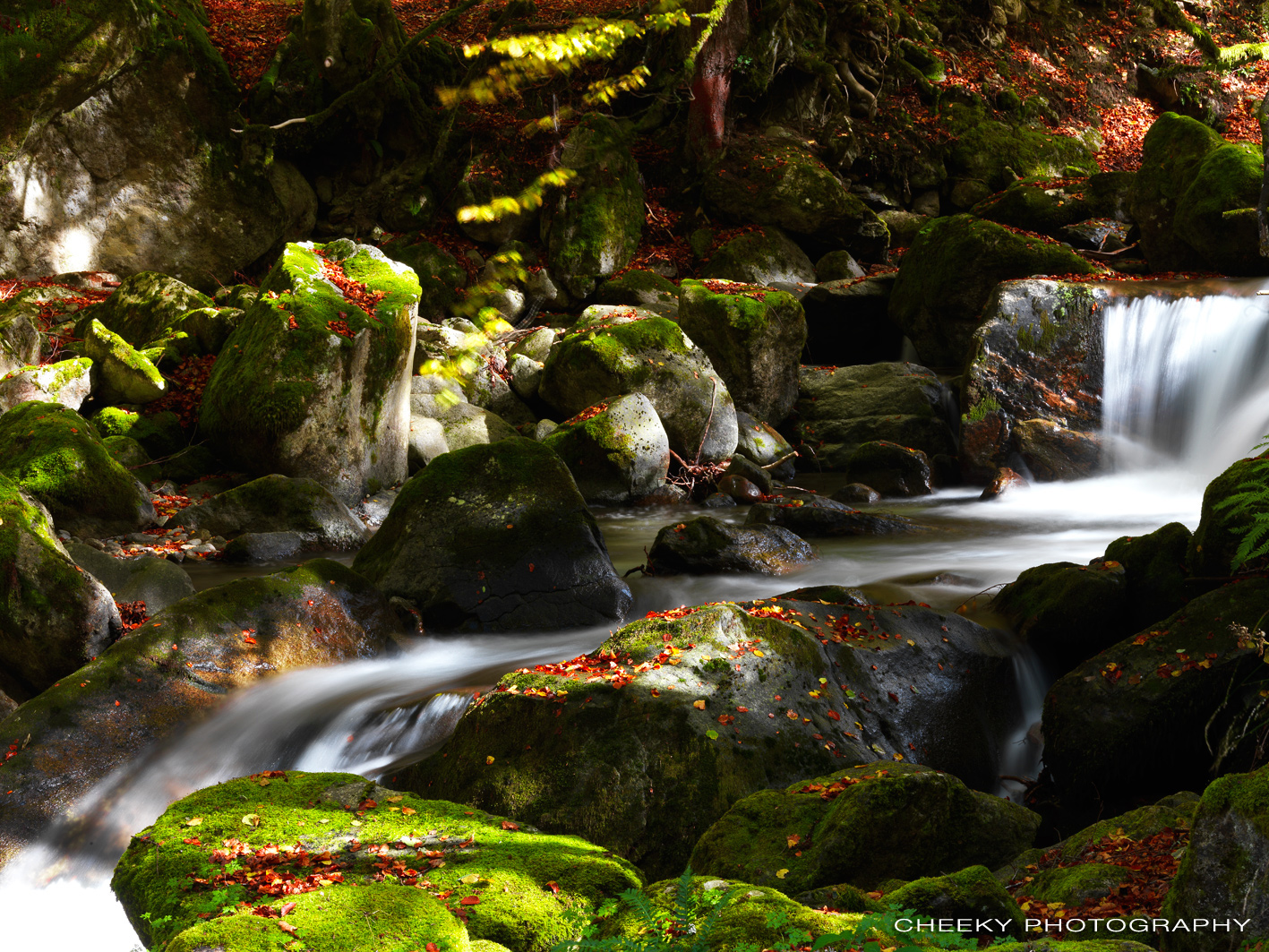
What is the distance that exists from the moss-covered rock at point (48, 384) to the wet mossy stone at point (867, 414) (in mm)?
8739

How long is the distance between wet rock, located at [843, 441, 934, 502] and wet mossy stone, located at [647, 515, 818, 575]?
3.30 metres

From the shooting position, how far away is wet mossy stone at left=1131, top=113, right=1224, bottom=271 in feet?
41.2

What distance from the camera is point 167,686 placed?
5004mm

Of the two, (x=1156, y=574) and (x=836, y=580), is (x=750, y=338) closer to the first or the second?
(x=836, y=580)

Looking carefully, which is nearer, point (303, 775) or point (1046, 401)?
point (303, 775)

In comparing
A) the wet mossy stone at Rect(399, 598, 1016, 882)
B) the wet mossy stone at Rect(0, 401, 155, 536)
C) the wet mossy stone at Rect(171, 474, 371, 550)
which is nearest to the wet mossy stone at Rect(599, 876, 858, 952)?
the wet mossy stone at Rect(399, 598, 1016, 882)

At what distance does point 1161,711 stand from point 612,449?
6561mm

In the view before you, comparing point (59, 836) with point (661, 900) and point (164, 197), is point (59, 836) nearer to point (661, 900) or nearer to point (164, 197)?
point (661, 900)

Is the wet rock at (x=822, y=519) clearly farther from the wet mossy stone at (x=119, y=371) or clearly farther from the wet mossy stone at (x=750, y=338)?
the wet mossy stone at (x=119, y=371)

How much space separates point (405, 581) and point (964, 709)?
386 centimetres

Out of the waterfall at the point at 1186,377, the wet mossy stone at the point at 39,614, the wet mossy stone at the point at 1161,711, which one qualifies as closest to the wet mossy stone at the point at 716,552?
the wet mossy stone at the point at 1161,711

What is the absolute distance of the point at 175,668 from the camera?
509cm

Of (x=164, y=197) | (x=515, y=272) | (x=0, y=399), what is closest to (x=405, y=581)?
(x=0, y=399)

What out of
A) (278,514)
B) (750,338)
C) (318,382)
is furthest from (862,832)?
(750,338)
